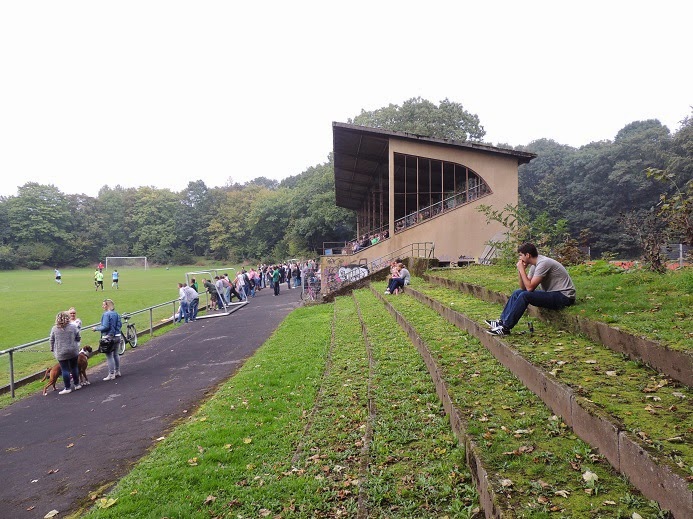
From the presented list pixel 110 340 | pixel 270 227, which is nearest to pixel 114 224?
pixel 270 227

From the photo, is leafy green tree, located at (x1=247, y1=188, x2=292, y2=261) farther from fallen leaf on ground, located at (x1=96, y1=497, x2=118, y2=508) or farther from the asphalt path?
fallen leaf on ground, located at (x1=96, y1=497, x2=118, y2=508)

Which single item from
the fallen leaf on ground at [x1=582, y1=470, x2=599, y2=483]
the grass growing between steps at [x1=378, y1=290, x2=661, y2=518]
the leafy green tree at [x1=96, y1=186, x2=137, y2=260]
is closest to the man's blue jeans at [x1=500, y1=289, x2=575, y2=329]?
the grass growing between steps at [x1=378, y1=290, x2=661, y2=518]

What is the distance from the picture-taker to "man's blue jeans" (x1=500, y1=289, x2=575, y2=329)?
19.7ft

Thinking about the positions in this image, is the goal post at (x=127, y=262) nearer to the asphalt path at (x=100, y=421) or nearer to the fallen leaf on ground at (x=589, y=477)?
the asphalt path at (x=100, y=421)

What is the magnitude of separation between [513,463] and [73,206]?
101 meters

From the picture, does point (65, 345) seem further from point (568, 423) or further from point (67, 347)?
point (568, 423)

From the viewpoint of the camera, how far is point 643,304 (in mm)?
5738

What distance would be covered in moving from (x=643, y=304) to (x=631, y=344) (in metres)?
1.60

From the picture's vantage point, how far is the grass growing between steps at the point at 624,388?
2793 mm

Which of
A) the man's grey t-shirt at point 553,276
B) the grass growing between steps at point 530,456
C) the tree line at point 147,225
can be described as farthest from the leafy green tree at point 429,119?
the grass growing between steps at point 530,456

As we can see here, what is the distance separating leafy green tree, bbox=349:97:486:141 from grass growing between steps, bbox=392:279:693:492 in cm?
4446

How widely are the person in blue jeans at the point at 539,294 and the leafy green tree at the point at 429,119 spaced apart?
141 ft

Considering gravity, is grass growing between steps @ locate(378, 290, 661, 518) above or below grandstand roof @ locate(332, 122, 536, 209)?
below

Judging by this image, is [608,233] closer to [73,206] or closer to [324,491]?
[324,491]
